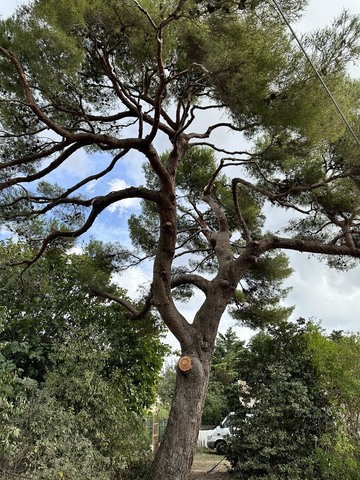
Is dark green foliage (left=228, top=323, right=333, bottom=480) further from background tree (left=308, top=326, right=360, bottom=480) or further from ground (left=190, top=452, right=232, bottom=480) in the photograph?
ground (left=190, top=452, right=232, bottom=480)

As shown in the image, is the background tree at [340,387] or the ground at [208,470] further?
the ground at [208,470]

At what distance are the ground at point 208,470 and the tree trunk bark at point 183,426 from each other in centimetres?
265

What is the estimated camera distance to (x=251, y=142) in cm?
636

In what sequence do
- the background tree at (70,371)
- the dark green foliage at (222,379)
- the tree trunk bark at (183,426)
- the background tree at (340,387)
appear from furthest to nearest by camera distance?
the dark green foliage at (222,379), the background tree at (340,387), the tree trunk bark at (183,426), the background tree at (70,371)

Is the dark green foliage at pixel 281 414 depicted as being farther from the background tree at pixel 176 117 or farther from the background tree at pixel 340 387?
the background tree at pixel 176 117

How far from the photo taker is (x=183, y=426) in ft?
15.2

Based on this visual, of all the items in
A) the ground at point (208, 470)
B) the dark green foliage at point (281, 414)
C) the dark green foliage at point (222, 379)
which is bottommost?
the ground at point (208, 470)

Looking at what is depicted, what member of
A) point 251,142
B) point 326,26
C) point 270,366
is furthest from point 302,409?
point 326,26

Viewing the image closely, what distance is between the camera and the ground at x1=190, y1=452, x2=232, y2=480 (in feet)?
22.7

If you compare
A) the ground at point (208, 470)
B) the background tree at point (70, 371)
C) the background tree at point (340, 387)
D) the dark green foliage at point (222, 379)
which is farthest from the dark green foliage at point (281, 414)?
the background tree at point (70, 371)

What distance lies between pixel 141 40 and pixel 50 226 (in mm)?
3148

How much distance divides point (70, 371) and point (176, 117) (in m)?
3.78

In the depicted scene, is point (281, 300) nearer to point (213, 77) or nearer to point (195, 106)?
point (195, 106)

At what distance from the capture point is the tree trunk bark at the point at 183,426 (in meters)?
4.48
